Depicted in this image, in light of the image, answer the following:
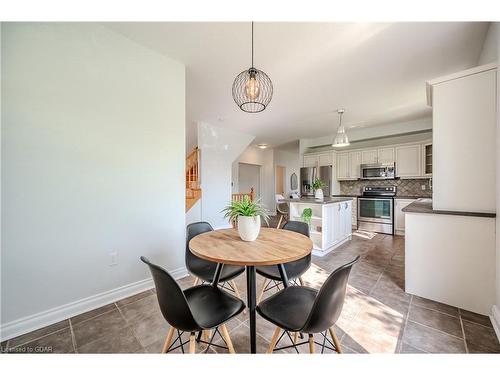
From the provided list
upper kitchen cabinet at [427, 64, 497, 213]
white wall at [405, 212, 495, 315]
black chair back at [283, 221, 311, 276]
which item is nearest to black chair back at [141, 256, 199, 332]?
black chair back at [283, 221, 311, 276]

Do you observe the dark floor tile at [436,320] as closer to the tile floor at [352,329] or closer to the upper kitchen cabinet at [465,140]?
the tile floor at [352,329]

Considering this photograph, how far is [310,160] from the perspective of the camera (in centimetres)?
619

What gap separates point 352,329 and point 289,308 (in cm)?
83

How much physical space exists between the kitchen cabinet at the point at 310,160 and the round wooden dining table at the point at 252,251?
487cm

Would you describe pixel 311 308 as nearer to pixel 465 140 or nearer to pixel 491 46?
pixel 465 140

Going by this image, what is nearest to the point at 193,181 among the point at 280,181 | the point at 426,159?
the point at 280,181

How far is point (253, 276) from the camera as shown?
4.26ft

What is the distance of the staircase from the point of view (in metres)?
4.34

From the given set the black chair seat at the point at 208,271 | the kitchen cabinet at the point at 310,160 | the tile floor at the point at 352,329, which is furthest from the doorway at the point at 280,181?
the black chair seat at the point at 208,271

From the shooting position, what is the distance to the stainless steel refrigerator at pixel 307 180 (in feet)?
19.6

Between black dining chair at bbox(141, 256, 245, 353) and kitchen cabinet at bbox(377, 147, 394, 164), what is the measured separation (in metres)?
5.25

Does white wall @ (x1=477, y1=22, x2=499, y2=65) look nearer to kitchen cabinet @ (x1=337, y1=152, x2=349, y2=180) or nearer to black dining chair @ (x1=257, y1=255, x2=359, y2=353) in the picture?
Answer: black dining chair @ (x1=257, y1=255, x2=359, y2=353)
